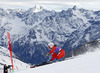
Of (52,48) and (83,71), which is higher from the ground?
(83,71)

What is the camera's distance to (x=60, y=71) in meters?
10.1

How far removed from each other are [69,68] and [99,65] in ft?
4.52

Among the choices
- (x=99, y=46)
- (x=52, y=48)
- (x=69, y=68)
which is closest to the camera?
(x=69, y=68)

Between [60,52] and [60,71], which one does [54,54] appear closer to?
[60,52]

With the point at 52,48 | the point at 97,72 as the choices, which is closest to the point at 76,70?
the point at 97,72

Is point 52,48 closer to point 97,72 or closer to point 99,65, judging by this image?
point 99,65

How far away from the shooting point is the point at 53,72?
32.9 feet

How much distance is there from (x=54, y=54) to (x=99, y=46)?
880 cm

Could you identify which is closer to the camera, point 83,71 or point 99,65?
point 83,71

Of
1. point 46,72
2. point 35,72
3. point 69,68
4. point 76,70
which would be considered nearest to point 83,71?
point 76,70

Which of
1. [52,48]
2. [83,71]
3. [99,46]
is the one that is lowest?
[99,46]

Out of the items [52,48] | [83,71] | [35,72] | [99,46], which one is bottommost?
[99,46]

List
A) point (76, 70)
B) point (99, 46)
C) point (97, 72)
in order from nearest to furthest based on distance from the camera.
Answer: point (97, 72), point (76, 70), point (99, 46)

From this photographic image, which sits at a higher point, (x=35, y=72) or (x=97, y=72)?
(x=97, y=72)
